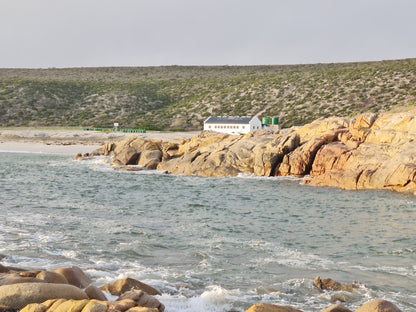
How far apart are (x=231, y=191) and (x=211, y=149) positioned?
42.6 ft

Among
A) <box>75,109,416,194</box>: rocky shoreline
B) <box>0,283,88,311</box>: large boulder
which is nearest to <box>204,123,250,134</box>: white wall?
<box>75,109,416,194</box>: rocky shoreline

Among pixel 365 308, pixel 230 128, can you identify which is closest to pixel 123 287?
pixel 365 308

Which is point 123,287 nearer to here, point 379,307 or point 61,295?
point 61,295

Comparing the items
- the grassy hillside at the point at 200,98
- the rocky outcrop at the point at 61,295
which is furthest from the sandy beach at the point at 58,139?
the rocky outcrop at the point at 61,295

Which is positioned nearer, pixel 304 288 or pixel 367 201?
pixel 304 288

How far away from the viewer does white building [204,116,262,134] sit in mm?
71188

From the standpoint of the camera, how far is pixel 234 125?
7256cm

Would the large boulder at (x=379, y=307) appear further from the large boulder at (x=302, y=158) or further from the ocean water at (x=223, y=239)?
the large boulder at (x=302, y=158)

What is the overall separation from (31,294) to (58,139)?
72000 mm

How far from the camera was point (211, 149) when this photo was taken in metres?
45.2

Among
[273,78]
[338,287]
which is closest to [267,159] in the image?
[338,287]

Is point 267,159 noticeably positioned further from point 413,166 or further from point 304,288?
point 304,288

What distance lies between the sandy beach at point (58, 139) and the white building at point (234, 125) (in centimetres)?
361

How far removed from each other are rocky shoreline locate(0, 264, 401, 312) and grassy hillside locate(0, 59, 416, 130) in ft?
236
